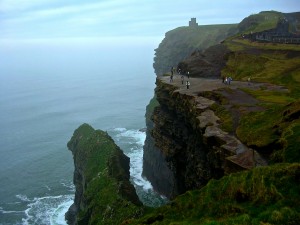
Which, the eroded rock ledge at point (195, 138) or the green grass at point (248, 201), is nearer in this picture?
the green grass at point (248, 201)

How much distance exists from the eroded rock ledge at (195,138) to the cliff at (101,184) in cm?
891

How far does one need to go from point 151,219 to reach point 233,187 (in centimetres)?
692

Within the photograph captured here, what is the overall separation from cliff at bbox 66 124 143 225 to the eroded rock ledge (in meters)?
8.91

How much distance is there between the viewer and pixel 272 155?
27.3m

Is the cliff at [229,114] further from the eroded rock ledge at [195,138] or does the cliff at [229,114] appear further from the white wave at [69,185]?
the white wave at [69,185]

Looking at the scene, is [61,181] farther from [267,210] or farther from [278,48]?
[267,210]

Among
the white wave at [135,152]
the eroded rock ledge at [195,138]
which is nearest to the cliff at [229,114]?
the eroded rock ledge at [195,138]

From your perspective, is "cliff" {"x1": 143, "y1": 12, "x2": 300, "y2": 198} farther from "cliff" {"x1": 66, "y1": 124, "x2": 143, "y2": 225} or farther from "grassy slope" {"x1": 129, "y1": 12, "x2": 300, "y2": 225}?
"cliff" {"x1": 66, "y1": 124, "x2": 143, "y2": 225}

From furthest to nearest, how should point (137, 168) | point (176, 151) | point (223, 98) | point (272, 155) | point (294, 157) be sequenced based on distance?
point (137, 168)
point (176, 151)
point (223, 98)
point (272, 155)
point (294, 157)

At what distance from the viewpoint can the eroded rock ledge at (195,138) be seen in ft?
98.8

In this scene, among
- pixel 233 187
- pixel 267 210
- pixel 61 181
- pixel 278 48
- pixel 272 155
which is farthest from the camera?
pixel 61 181

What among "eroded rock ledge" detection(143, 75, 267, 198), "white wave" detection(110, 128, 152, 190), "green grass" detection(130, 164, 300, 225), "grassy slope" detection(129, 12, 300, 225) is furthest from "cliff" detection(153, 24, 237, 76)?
"green grass" detection(130, 164, 300, 225)

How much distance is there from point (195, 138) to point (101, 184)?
25.8m

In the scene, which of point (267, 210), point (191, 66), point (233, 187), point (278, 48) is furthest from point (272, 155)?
point (278, 48)
